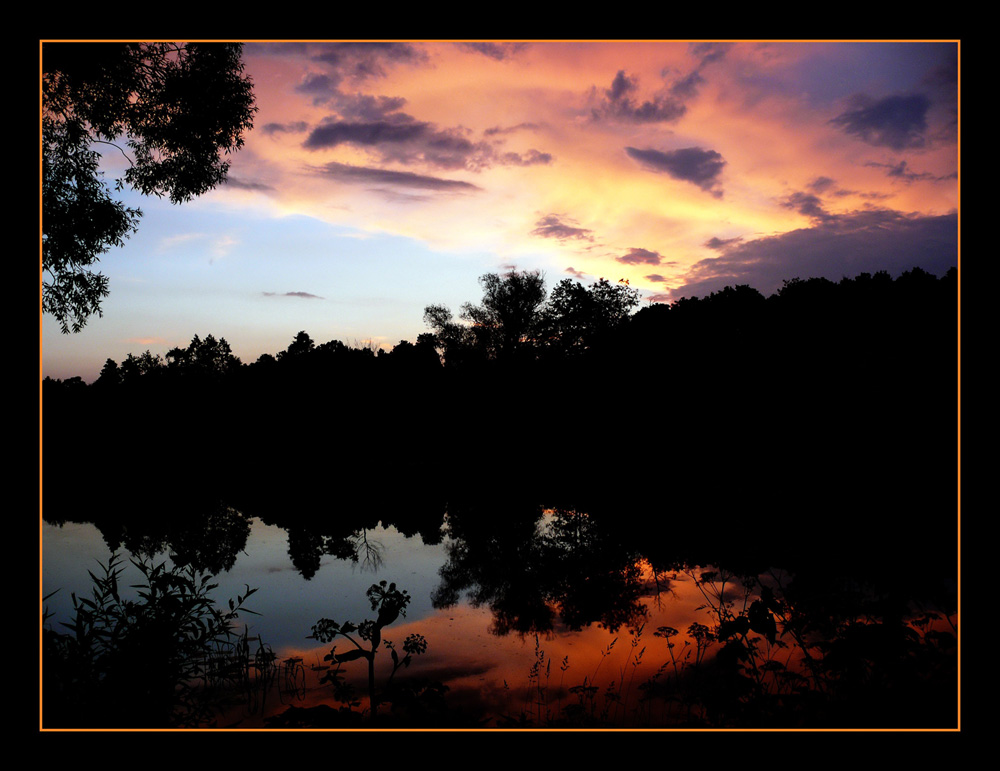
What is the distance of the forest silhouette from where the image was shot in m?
14.3

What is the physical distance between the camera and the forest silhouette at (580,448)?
47.0 ft

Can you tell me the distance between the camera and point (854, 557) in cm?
1238

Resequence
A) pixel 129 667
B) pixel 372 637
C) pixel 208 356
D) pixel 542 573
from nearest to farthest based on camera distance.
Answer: pixel 129 667 < pixel 372 637 < pixel 542 573 < pixel 208 356

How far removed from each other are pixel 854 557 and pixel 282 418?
49600 mm

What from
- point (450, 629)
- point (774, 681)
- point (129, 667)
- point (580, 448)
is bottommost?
point (450, 629)

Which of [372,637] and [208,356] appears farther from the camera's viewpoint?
[208,356]

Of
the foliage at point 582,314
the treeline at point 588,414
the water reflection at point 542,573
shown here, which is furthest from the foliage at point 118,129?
the foliage at point 582,314

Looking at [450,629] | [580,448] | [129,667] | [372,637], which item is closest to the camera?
[129,667]

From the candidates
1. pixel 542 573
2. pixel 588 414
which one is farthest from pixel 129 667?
pixel 588 414

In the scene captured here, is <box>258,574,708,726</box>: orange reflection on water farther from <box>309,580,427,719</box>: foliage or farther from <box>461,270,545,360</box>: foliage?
<box>461,270,545,360</box>: foliage

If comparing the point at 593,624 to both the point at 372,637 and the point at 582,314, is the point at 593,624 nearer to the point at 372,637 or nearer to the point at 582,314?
the point at 372,637

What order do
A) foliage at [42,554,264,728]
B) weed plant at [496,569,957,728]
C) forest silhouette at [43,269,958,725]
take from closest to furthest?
1. weed plant at [496,569,957,728]
2. foliage at [42,554,264,728]
3. forest silhouette at [43,269,958,725]

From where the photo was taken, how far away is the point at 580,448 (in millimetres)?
43844

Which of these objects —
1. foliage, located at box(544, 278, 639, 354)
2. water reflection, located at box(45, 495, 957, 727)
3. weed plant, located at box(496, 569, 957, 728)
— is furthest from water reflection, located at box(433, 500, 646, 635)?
foliage, located at box(544, 278, 639, 354)
